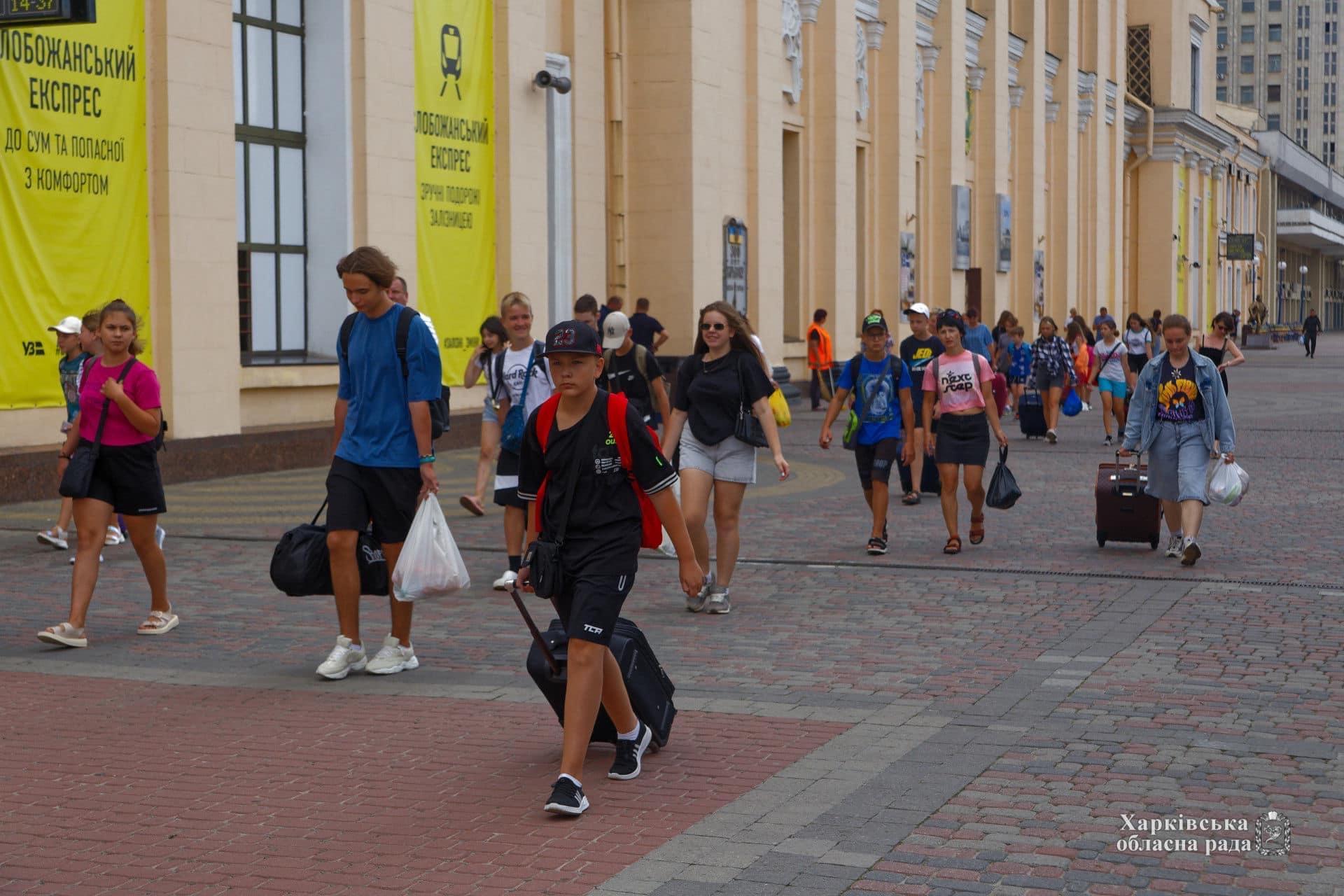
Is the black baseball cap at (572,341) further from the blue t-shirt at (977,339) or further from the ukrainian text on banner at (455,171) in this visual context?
the blue t-shirt at (977,339)

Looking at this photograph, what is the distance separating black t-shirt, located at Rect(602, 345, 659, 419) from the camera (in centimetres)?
1177

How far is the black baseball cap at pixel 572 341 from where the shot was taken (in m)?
5.92

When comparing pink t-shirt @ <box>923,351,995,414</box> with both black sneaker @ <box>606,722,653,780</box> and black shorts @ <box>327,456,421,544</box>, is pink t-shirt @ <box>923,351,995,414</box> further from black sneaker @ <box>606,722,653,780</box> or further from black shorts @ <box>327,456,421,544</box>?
black sneaker @ <box>606,722,653,780</box>

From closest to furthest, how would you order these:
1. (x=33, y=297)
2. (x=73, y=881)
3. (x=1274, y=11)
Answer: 1. (x=73, y=881)
2. (x=33, y=297)
3. (x=1274, y=11)

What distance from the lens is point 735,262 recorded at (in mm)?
27969

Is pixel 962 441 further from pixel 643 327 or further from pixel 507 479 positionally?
pixel 643 327

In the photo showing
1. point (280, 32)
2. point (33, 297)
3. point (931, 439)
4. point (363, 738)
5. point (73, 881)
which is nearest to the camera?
point (73, 881)

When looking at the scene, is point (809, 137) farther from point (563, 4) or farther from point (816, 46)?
point (563, 4)

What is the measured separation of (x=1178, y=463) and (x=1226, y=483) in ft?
1.26

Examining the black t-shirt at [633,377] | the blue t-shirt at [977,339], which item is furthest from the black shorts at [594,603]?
the blue t-shirt at [977,339]

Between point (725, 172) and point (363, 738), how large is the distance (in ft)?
70.8

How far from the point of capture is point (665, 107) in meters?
26.2

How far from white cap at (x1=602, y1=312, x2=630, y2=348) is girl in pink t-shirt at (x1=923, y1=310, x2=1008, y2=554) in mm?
2443

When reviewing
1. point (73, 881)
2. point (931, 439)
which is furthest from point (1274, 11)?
point (73, 881)
